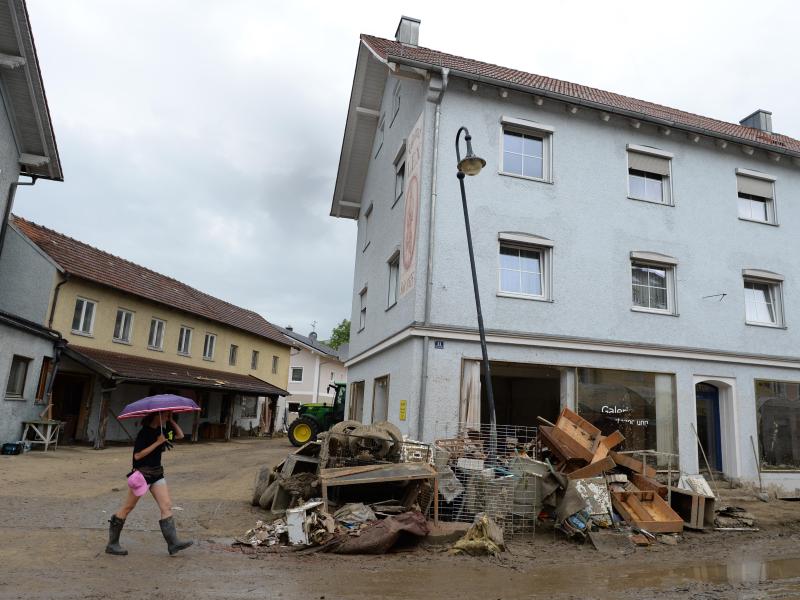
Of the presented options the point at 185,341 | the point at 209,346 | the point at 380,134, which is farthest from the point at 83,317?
the point at 380,134

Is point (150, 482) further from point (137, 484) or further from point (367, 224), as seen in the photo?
point (367, 224)

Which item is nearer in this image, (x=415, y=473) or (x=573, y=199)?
(x=415, y=473)

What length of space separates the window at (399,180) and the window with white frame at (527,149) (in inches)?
107

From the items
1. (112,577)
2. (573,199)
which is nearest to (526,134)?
(573,199)

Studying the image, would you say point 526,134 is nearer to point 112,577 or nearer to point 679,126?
point 679,126

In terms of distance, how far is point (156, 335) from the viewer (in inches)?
974

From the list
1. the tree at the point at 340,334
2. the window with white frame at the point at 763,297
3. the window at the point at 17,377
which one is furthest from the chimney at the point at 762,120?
the tree at the point at 340,334

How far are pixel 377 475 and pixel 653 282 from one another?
349 inches

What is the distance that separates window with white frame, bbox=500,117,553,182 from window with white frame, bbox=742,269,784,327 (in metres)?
5.81

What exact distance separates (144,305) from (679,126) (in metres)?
20.2

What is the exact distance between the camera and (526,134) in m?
13.4

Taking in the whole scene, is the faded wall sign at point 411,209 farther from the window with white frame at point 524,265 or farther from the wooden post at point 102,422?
the wooden post at point 102,422

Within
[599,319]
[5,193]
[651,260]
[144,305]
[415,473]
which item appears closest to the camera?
[415,473]

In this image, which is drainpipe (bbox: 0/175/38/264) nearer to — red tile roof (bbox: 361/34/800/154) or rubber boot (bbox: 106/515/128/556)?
red tile roof (bbox: 361/34/800/154)
